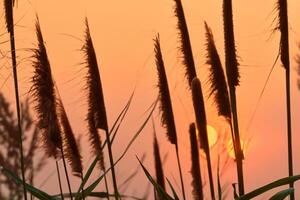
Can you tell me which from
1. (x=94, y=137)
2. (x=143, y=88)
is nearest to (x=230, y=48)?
(x=94, y=137)

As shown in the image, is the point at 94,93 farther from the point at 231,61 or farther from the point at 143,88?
the point at 143,88

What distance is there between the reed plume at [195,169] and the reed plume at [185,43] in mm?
118

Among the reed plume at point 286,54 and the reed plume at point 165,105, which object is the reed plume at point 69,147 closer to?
the reed plume at point 165,105

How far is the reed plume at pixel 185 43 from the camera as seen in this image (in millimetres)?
784

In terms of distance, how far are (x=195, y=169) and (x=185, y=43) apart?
8.2 inches

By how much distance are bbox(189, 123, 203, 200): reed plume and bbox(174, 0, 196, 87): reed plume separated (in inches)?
4.6

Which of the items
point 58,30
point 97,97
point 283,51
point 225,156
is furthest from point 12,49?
point 58,30

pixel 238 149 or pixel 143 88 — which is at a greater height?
pixel 143 88

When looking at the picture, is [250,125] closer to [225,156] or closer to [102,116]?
[225,156]

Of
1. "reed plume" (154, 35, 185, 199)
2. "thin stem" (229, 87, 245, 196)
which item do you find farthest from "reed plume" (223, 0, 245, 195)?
"reed plume" (154, 35, 185, 199)

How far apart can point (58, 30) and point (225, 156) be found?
52 cm

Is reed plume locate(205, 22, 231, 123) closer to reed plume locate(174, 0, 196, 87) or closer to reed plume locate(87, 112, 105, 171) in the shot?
reed plume locate(174, 0, 196, 87)

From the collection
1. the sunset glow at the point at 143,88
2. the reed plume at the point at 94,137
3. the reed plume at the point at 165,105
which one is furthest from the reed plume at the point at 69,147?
the sunset glow at the point at 143,88

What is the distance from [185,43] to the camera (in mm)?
795
